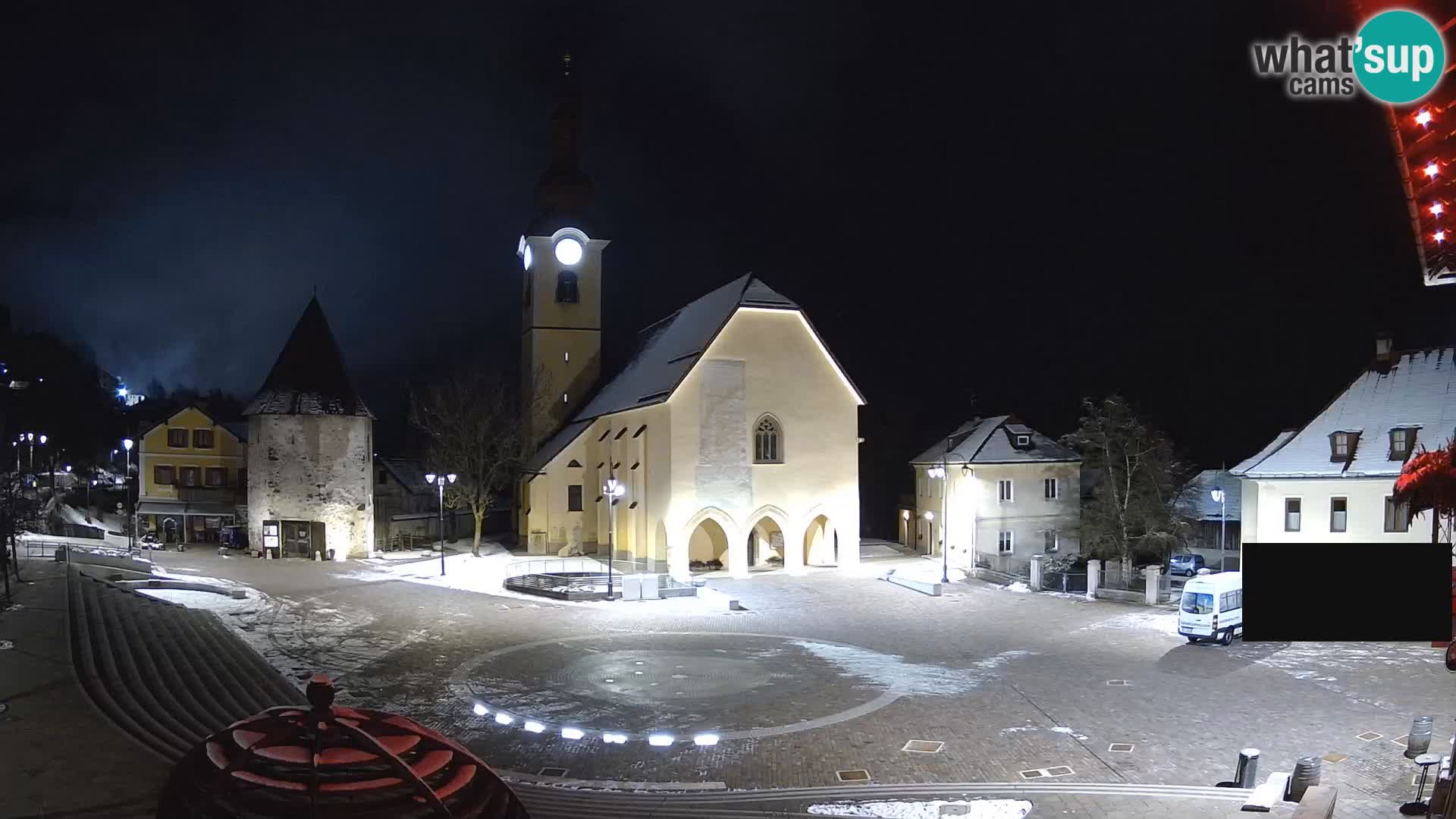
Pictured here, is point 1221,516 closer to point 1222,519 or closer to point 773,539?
point 1222,519

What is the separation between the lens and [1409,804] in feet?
36.1

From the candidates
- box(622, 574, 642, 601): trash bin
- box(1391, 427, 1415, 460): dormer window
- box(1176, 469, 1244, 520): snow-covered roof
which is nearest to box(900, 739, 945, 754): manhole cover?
box(622, 574, 642, 601): trash bin

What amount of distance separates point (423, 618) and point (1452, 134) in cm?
2559

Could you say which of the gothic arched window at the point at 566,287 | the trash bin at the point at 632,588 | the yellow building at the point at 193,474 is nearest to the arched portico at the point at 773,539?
the trash bin at the point at 632,588

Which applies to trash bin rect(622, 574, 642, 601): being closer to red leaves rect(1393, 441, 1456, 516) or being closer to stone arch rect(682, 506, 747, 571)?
stone arch rect(682, 506, 747, 571)

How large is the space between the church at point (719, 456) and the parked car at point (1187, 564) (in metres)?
14.1

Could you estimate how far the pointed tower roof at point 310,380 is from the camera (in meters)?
40.8

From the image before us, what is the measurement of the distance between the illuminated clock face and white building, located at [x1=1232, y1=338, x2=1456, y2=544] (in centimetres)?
3277

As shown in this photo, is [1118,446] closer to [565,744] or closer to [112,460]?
[565,744]

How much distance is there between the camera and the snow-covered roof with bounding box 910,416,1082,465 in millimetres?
42312

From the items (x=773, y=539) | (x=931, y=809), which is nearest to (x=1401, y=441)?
(x=773, y=539)

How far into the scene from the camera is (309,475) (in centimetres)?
4053

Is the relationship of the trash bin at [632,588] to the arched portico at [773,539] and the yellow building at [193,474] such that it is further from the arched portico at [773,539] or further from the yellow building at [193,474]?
the yellow building at [193,474]

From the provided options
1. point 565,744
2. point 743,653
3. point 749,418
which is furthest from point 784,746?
point 749,418
